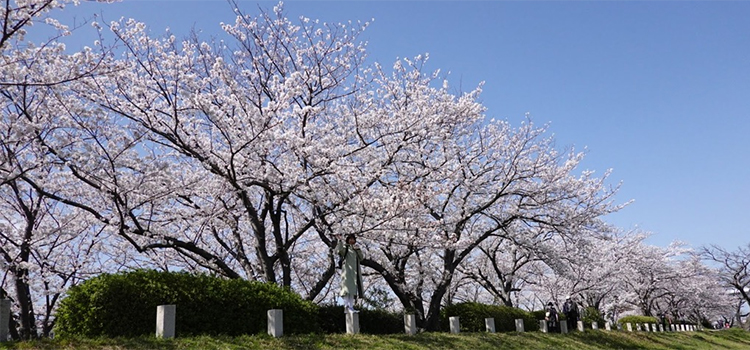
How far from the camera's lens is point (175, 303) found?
900cm

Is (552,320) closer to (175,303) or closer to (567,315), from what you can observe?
(567,315)

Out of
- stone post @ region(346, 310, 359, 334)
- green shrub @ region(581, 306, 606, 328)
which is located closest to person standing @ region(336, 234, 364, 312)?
stone post @ region(346, 310, 359, 334)

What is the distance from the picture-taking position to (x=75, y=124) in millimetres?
10117

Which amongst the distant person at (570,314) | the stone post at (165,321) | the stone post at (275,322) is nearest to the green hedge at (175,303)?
the stone post at (275,322)

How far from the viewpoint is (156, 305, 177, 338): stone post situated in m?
8.27

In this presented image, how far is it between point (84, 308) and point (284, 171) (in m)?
4.70

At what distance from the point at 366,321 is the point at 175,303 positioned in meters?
6.14

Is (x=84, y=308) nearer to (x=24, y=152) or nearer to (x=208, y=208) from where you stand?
(x=24, y=152)

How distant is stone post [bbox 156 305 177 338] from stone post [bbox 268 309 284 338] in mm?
1899

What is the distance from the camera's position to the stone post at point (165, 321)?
8273 mm

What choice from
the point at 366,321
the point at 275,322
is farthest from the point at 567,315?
the point at 275,322

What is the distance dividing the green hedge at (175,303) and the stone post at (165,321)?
1.62ft

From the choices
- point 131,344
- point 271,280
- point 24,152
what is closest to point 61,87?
point 24,152

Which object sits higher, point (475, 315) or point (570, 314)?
point (475, 315)
